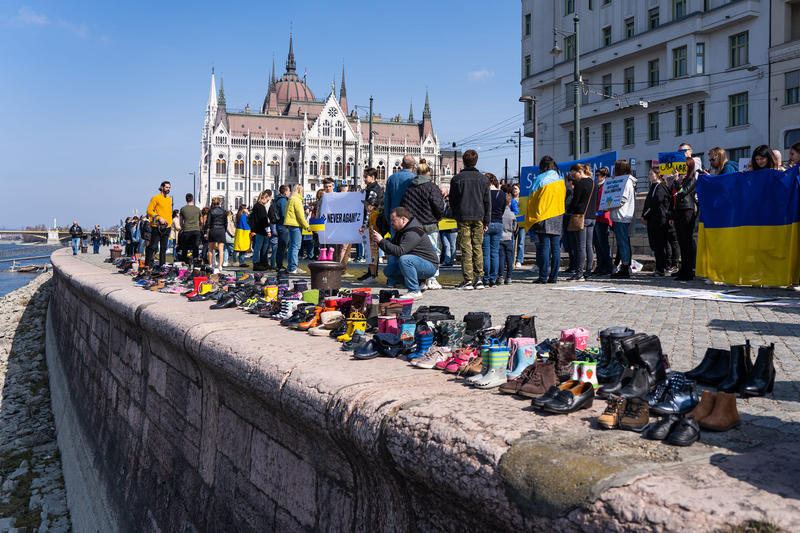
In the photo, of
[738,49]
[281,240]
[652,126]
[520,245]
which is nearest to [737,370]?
[281,240]

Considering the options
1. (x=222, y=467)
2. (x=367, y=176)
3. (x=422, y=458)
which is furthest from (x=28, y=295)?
(x=422, y=458)

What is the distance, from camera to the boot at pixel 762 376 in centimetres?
280

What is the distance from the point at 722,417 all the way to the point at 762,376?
0.90 m

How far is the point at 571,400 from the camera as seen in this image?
2.31 meters

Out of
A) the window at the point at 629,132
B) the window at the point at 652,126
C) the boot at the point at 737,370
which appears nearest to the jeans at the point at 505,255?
the boot at the point at 737,370

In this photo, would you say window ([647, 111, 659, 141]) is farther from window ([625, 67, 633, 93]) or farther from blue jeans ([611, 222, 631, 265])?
blue jeans ([611, 222, 631, 265])

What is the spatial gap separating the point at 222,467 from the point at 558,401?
2.40 m

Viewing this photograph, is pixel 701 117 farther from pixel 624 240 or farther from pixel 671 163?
pixel 624 240

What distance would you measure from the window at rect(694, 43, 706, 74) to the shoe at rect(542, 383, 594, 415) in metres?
40.5

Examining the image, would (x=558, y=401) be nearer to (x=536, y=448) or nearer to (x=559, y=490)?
(x=536, y=448)

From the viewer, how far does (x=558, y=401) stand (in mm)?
2289

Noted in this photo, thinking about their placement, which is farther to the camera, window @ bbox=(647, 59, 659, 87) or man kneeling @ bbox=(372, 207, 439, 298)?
window @ bbox=(647, 59, 659, 87)

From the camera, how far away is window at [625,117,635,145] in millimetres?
41594

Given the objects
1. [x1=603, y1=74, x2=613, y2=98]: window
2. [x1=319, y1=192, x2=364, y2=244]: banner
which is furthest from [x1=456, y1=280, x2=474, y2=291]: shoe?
[x1=603, y1=74, x2=613, y2=98]: window
